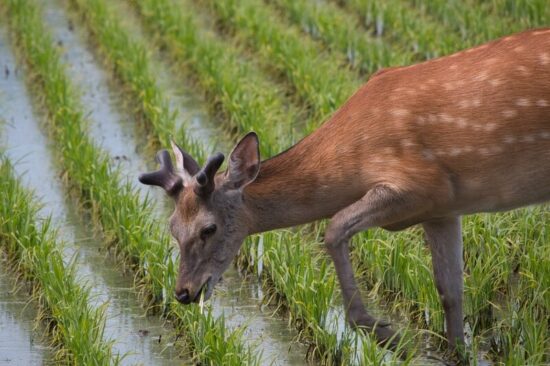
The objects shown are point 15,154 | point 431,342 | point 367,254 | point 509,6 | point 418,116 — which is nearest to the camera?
point 418,116

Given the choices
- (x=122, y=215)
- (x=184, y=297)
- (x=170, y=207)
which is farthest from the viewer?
(x=170, y=207)

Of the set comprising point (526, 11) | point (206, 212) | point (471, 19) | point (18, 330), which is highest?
point (206, 212)

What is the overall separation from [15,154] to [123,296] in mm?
2763

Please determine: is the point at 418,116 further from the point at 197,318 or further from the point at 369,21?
the point at 369,21

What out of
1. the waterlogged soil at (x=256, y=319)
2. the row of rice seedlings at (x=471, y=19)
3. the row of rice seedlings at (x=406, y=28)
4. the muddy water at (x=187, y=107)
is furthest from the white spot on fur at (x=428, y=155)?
the row of rice seedlings at (x=471, y=19)

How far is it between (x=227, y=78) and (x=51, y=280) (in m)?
3.82

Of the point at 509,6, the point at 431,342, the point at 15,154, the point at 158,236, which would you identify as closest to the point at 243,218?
the point at 431,342

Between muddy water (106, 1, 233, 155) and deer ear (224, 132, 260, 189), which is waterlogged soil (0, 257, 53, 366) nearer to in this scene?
deer ear (224, 132, 260, 189)

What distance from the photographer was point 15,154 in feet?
31.3

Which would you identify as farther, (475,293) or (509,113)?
(475,293)

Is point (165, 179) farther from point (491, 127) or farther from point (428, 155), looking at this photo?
point (491, 127)

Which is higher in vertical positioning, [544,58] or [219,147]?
[544,58]

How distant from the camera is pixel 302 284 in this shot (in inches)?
253

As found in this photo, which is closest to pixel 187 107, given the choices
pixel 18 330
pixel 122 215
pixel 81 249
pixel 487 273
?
pixel 81 249
